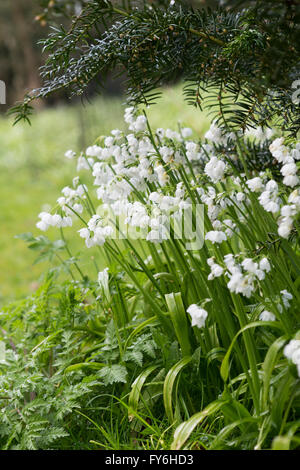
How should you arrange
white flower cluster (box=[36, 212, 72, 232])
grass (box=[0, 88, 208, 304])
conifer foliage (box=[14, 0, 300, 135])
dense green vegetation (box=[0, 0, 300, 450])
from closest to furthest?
dense green vegetation (box=[0, 0, 300, 450]) → conifer foliage (box=[14, 0, 300, 135]) → white flower cluster (box=[36, 212, 72, 232]) → grass (box=[0, 88, 208, 304])

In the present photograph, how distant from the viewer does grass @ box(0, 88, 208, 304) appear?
4650 millimetres

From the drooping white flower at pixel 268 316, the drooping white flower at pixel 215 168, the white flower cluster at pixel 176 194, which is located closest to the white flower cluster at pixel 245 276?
the white flower cluster at pixel 176 194

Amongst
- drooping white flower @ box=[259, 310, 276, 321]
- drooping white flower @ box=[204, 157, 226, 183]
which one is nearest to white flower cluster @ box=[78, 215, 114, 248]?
drooping white flower @ box=[204, 157, 226, 183]

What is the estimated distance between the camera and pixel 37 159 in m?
7.97

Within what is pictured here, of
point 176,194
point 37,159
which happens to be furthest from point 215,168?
point 37,159

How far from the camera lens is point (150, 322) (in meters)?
1.96

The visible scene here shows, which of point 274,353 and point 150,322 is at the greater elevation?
point 150,322

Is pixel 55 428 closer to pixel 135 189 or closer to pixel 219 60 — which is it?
pixel 135 189

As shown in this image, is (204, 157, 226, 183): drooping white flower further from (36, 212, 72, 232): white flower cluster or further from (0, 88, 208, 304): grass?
(0, 88, 208, 304): grass

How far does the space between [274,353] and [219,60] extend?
0.97 metres
